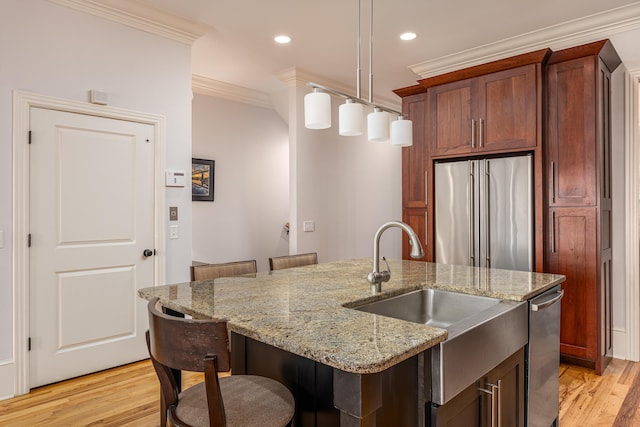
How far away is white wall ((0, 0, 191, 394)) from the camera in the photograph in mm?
2619

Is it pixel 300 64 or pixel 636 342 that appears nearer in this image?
pixel 636 342

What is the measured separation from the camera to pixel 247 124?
5.47 meters

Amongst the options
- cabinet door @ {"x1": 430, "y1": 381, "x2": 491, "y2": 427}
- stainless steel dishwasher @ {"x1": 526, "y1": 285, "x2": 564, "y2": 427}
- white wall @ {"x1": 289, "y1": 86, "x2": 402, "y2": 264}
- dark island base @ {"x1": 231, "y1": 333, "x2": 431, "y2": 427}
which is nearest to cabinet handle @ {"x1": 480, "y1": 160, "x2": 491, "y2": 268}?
stainless steel dishwasher @ {"x1": 526, "y1": 285, "x2": 564, "y2": 427}

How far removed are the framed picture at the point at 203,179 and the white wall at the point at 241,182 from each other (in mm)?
72

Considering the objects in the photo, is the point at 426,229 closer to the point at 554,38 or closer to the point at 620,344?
the point at 620,344

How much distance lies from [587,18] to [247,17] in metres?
2.69

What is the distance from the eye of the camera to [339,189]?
510 cm

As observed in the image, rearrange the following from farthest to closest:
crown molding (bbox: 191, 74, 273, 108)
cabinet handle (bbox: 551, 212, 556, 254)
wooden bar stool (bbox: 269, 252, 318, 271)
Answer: crown molding (bbox: 191, 74, 273, 108) < cabinet handle (bbox: 551, 212, 556, 254) < wooden bar stool (bbox: 269, 252, 318, 271)

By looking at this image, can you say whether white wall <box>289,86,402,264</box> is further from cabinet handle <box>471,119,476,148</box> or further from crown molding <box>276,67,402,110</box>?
cabinet handle <box>471,119,476,148</box>

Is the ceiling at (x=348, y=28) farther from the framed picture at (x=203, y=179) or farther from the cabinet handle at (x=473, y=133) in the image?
the framed picture at (x=203, y=179)

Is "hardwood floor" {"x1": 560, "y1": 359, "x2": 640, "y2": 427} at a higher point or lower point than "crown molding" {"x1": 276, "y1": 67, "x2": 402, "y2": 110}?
lower

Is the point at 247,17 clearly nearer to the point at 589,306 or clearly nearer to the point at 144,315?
the point at 144,315

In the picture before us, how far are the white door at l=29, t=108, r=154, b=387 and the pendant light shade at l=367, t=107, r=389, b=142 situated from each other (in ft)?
6.45

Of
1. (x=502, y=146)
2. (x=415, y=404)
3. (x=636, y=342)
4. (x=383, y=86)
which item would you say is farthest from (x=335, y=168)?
(x=415, y=404)
